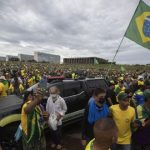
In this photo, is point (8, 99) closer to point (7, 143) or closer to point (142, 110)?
point (7, 143)

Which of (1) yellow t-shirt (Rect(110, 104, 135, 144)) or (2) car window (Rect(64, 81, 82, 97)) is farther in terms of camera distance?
(2) car window (Rect(64, 81, 82, 97))

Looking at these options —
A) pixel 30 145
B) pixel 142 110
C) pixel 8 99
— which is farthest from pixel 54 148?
pixel 142 110

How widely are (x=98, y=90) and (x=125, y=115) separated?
0.65m

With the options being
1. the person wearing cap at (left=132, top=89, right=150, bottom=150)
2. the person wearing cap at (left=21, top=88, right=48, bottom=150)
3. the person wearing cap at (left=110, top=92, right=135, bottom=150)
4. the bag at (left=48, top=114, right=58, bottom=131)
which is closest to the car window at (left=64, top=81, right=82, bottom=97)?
the bag at (left=48, top=114, right=58, bottom=131)

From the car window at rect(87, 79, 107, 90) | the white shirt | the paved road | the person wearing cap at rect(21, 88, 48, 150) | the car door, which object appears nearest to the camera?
the person wearing cap at rect(21, 88, 48, 150)

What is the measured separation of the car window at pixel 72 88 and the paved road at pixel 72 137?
4.03 feet

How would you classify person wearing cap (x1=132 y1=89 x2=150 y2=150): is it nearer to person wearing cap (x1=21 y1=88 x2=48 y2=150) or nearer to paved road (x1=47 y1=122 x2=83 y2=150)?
person wearing cap (x1=21 y1=88 x2=48 y2=150)

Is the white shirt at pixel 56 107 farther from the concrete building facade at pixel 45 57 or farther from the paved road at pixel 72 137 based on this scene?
the concrete building facade at pixel 45 57

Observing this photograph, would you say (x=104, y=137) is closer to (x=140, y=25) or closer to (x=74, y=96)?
(x=74, y=96)

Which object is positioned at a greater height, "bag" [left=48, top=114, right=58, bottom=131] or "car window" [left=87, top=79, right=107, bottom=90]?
"car window" [left=87, top=79, right=107, bottom=90]

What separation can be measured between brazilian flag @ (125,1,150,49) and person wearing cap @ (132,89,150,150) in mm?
3971

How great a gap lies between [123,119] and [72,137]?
3652 mm

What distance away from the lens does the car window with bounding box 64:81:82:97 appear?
25.9 ft

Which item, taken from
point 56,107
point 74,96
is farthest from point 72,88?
point 56,107
